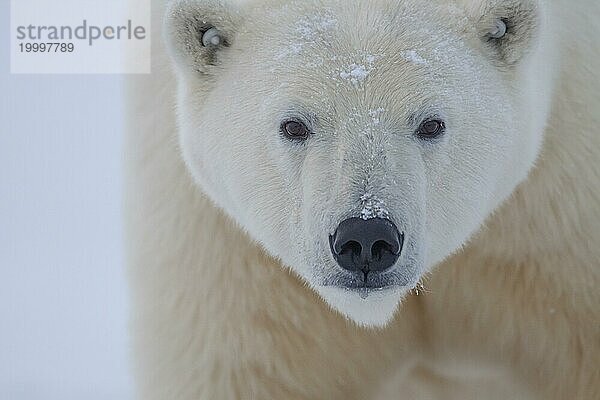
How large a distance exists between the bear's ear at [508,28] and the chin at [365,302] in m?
0.63

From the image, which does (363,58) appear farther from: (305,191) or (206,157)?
(206,157)

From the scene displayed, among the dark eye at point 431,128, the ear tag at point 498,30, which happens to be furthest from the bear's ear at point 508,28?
the dark eye at point 431,128

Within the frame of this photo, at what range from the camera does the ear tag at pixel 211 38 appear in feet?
9.59

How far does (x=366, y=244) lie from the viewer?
2520 mm

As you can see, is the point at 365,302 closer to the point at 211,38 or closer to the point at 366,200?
the point at 366,200

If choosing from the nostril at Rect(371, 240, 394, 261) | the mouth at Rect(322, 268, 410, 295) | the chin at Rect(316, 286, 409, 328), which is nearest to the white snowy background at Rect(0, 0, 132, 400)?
the chin at Rect(316, 286, 409, 328)

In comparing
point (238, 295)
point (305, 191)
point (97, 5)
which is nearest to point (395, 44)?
point (305, 191)

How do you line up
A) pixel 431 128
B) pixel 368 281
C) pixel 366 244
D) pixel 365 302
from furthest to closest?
pixel 365 302
pixel 431 128
pixel 368 281
pixel 366 244

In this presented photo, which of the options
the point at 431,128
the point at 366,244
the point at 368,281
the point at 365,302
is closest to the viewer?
the point at 366,244

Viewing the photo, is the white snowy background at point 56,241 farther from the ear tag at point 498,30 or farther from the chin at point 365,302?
the ear tag at point 498,30

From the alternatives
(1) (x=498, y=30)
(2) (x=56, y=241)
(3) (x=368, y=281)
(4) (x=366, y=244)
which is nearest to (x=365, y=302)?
(3) (x=368, y=281)

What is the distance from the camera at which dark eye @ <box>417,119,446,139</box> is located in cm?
273

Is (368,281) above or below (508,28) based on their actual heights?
below

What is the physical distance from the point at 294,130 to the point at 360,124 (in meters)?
0.18
